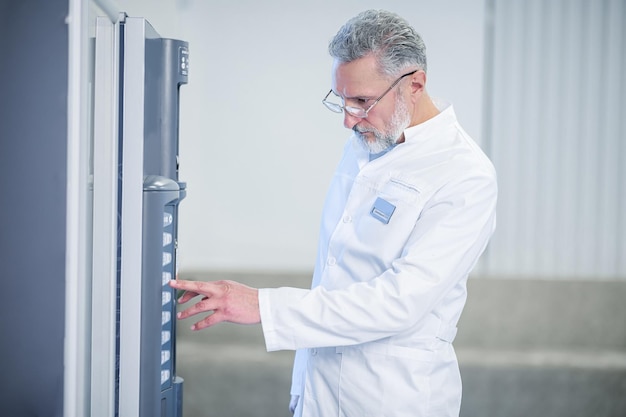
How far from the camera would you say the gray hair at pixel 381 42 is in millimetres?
1356

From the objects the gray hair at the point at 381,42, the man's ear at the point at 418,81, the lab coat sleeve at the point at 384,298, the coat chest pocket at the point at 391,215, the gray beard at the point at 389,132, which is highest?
the gray hair at the point at 381,42

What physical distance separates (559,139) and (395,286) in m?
2.39

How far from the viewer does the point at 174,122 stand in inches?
49.7

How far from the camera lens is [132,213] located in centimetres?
115

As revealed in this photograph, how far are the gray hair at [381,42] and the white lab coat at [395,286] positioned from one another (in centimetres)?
15

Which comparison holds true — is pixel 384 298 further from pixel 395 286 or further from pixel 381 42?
pixel 381 42

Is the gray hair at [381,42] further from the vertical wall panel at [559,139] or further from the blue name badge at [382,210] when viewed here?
the vertical wall panel at [559,139]

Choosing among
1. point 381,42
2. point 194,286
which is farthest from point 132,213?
point 381,42

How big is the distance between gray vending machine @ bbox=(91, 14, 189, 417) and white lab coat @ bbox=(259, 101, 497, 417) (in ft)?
0.70

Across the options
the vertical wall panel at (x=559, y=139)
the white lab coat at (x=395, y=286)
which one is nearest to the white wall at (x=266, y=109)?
the vertical wall panel at (x=559, y=139)

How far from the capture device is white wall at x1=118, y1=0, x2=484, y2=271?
3330mm

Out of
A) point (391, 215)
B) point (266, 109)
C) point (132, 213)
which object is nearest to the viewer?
point (132, 213)

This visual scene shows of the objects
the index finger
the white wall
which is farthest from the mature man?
the white wall

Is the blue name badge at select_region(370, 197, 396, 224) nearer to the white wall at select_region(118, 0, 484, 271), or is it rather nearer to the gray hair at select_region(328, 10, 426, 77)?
the gray hair at select_region(328, 10, 426, 77)
